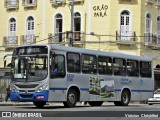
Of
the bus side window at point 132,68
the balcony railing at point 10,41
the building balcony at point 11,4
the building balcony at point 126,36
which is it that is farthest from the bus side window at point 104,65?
the building balcony at point 11,4

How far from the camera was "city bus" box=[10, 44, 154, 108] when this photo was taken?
2433 centimetres

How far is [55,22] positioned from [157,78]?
448 inches

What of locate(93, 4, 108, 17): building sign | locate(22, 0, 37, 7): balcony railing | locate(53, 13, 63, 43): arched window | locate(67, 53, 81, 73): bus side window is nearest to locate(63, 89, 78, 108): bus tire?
locate(67, 53, 81, 73): bus side window

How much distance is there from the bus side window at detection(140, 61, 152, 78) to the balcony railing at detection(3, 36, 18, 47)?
20.7 m

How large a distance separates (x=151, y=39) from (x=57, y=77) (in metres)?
23.0

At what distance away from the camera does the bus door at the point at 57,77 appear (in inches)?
961

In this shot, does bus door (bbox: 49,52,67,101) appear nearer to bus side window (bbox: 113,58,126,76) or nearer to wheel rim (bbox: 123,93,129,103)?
bus side window (bbox: 113,58,126,76)

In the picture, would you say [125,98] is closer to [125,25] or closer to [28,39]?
[125,25]

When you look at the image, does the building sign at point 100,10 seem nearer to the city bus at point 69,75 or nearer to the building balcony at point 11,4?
the building balcony at point 11,4

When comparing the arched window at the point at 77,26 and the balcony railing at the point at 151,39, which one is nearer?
the balcony railing at the point at 151,39

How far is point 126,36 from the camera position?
1767 inches

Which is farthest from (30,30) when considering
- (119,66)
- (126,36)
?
(119,66)

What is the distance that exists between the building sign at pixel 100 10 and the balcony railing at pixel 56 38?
4.01m

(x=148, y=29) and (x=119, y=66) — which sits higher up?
(x=148, y=29)
